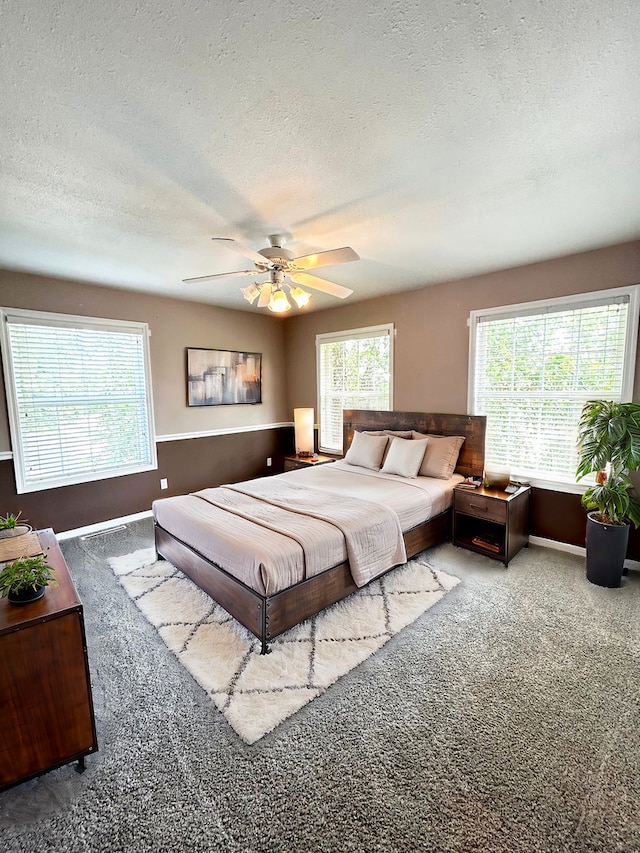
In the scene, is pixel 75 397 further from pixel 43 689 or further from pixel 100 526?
pixel 43 689

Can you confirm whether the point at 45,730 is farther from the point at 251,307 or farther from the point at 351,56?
the point at 251,307

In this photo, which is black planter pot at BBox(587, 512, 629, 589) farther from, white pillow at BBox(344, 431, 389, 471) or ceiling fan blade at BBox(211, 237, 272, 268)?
ceiling fan blade at BBox(211, 237, 272, 268)

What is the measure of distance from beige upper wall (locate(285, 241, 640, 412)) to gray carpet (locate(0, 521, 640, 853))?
244cm

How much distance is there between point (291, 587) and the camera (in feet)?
7.41

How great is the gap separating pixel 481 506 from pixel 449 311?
2.14 metres

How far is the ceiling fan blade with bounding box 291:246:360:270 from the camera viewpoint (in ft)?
7.66

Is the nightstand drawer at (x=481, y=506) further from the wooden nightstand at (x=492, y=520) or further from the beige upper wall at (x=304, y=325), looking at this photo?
the beige upper wall at (x=304, y=325)

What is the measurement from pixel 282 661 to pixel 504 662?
4.19 feet

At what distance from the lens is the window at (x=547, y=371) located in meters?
3.11

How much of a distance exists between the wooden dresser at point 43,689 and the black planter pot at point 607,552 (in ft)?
11.2

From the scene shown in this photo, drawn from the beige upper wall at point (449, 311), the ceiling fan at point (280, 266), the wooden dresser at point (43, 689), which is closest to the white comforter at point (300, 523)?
the wooden dresser at point (43, 689)

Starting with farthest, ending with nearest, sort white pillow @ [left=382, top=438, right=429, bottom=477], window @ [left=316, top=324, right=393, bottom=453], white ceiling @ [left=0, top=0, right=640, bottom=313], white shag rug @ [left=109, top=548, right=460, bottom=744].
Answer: window @ [left=316, top=324, right=393, bottom=453] < white pillow @ [left=382, top=438, right=429, bottom=477] < white shag rug @ [left=109, top=548, right=460, bottom=744] < white ceiling @ [left=0, top=0, right=640, bottom=313]

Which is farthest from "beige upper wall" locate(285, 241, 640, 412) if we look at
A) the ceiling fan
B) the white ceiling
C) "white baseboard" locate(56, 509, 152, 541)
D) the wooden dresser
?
the wooden dresser

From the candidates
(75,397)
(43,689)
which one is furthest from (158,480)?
(43,689)
